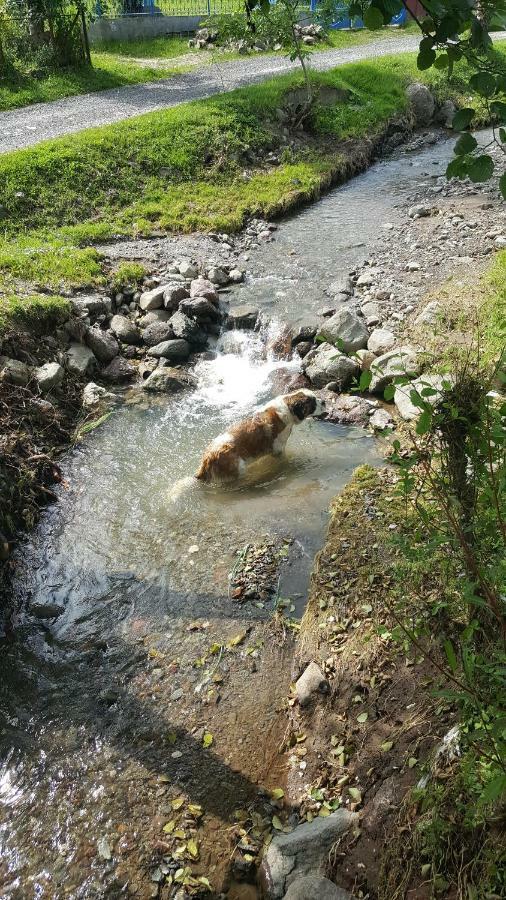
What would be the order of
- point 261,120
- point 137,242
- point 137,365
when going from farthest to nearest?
point 261,120
point 137,242
point 137,365

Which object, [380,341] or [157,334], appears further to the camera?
[157,334]

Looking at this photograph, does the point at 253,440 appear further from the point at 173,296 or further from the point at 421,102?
the point at 421,102

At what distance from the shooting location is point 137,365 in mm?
9938

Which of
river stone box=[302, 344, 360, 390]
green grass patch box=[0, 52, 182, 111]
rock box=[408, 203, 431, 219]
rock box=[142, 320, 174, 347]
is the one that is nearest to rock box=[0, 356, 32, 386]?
rock box=[142, 320, 174, 347]

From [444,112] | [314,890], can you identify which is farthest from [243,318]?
[444,112]

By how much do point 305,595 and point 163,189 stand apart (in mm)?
11146

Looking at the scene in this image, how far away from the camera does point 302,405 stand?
25.9 feet

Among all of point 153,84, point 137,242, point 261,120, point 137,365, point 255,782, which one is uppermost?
point 153,84

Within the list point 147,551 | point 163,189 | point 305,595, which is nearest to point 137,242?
point 163,189

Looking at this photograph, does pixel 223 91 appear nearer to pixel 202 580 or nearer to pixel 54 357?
pixel 54 357

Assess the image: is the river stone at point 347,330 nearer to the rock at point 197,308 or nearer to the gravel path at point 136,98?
the rock at point 197,308

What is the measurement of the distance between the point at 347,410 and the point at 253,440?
1.65 m

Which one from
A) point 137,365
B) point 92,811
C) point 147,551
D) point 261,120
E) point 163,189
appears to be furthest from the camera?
point 261,120

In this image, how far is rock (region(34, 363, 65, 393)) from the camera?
8.56 metres
